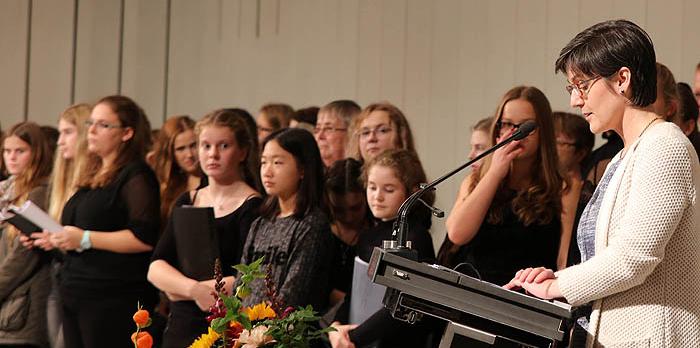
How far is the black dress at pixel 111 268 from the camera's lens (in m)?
4.27

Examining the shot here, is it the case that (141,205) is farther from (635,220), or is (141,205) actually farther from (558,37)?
(635,220)

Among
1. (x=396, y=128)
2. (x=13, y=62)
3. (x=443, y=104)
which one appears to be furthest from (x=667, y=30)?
(x=13, y=62)

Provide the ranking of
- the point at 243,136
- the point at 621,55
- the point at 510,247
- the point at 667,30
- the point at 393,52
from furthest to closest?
the point at 393,52 → the point at 667,30 → the point at 243,136 → the point at 510,247 → the point at 621,55

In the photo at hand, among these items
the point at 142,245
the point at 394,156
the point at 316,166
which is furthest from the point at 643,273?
the point at 142,245

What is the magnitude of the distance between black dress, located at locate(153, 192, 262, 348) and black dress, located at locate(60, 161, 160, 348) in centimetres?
25

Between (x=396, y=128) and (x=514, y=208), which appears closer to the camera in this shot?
(x=514, y=208)

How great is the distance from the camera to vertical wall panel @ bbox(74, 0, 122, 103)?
7.44 m

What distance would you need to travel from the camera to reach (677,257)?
2.21 meters

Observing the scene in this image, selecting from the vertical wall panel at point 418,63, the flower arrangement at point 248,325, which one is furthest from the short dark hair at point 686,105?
the vertical wall panel at point 418,63

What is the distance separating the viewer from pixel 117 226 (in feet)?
14.5

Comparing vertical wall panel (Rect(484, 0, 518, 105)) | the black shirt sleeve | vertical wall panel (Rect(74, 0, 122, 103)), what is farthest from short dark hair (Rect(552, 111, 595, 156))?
vertical wall panel (Rect(74, 0, 122, 103))

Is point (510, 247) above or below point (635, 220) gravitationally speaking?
below

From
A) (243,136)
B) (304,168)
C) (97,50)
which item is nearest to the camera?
(304,168)

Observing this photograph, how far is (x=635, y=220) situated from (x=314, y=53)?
4.55m
